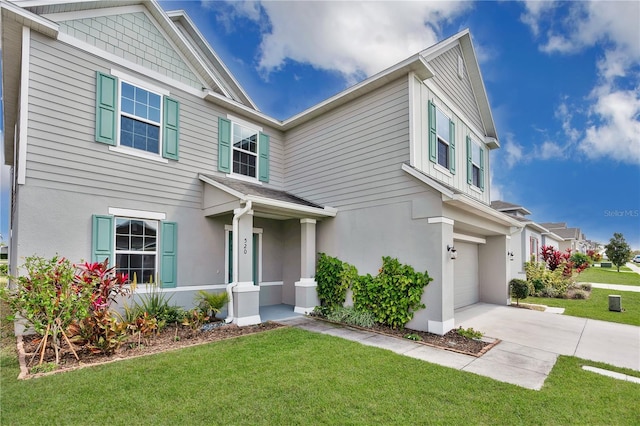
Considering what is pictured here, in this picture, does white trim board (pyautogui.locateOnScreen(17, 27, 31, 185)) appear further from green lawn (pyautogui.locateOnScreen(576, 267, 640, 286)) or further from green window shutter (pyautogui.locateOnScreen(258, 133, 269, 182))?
green lawn (pyautogui.locateOnScreen(576, 267, 640, 286))

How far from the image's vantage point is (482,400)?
3.86 meters

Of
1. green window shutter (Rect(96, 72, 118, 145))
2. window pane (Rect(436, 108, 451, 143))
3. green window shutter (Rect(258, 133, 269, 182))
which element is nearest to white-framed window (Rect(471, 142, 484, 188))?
window pane (Rect(436, 108, 451, 143))

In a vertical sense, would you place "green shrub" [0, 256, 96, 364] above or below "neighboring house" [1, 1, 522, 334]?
below

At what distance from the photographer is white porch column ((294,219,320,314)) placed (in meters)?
9.02

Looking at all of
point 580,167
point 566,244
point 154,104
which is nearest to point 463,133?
point 154,104

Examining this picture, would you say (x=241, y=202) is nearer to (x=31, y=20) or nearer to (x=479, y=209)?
(x=31, y=20)

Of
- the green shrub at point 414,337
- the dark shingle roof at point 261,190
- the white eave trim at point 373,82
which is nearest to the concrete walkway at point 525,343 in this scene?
the green shrub at point 414,337

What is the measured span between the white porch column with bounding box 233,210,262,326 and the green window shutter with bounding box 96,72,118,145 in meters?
3.48

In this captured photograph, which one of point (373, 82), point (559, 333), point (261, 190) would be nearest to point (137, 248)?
point (261, 190)

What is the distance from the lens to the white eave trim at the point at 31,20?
5.93 meters

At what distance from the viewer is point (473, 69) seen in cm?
1105

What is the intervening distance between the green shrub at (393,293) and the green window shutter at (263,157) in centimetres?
476

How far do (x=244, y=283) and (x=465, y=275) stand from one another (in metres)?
7.33

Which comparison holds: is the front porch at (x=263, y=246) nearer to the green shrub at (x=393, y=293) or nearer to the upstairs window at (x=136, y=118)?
the upstairs window at (x=136, y=118)
